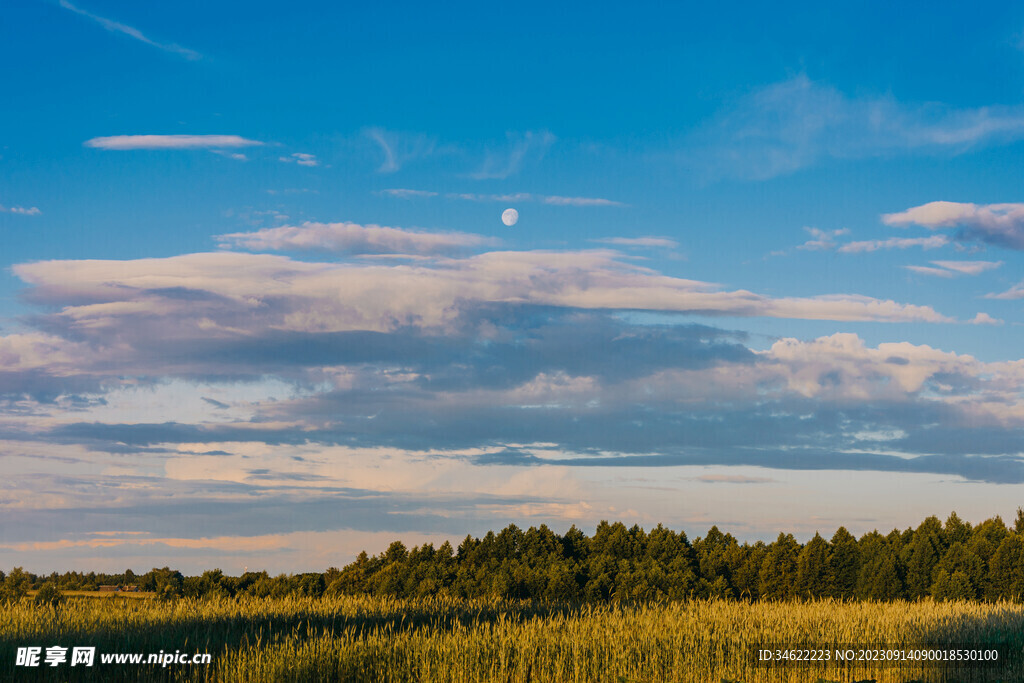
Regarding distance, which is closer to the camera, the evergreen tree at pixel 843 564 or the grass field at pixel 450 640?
the grass field at pixel 450 640

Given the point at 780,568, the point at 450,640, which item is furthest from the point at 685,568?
the point at 450,640

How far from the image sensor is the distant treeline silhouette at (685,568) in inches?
1189

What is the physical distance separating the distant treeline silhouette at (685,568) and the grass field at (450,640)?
38.3 ft

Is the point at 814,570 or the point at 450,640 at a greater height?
the point at 450,640

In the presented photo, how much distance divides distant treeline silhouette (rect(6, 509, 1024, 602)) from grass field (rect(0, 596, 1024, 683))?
11686 millimetres

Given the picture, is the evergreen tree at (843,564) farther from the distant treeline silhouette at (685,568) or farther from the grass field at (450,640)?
the grass field at (450,640)

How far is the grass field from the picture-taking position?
11398 mm

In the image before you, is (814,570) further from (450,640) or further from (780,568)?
(450,640)

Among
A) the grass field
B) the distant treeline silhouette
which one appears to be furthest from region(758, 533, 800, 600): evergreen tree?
the grass field

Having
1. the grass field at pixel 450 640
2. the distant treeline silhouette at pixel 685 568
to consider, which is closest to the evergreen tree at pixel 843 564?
the distant treeline silhouette at pixel 685 568

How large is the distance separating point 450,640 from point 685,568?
24.6 m

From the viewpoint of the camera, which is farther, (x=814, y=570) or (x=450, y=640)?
(x=814, y=570)

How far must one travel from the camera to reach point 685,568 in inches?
1371

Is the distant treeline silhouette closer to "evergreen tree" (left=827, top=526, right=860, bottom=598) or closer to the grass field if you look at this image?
"evergreen tree" (left=827, top=526, right=860, bottom=598)
